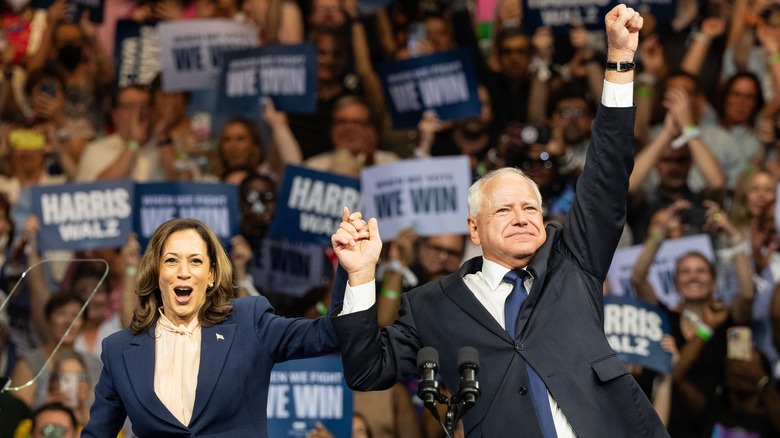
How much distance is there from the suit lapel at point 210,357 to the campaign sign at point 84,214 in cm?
324

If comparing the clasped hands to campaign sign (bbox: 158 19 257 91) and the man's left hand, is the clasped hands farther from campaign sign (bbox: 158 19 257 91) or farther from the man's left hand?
campaign sign (bbox: 158 19 257 91)

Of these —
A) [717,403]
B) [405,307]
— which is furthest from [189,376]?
[717,403]

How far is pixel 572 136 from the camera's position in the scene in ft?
21.7

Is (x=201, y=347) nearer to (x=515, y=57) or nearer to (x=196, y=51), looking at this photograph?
(x=515, y=57)

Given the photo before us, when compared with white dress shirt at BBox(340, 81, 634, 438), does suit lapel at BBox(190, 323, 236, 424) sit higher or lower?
lower

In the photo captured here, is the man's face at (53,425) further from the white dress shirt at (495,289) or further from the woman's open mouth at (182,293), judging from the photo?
the white dress shirt at (495,289)

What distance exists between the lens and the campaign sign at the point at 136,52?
764 cm

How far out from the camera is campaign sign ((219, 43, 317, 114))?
6820 millimetres

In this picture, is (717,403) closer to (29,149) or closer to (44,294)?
(44,294)

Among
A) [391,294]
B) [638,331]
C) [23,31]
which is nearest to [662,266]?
[638,331]

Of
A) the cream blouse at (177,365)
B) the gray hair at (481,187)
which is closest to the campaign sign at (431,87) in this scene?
the gray hair at (481,187)

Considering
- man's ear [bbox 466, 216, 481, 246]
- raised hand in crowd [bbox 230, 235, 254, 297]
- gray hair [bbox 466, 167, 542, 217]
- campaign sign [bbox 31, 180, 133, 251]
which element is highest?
gray hair [bbox 466, 167, 542, 217]

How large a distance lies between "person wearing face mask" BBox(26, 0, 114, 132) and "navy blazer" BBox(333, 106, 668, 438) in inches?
179

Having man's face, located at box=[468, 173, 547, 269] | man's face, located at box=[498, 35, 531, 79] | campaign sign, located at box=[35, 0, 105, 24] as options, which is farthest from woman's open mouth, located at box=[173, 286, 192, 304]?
campaign sign, located at box=[35, 0, 105, 24]
